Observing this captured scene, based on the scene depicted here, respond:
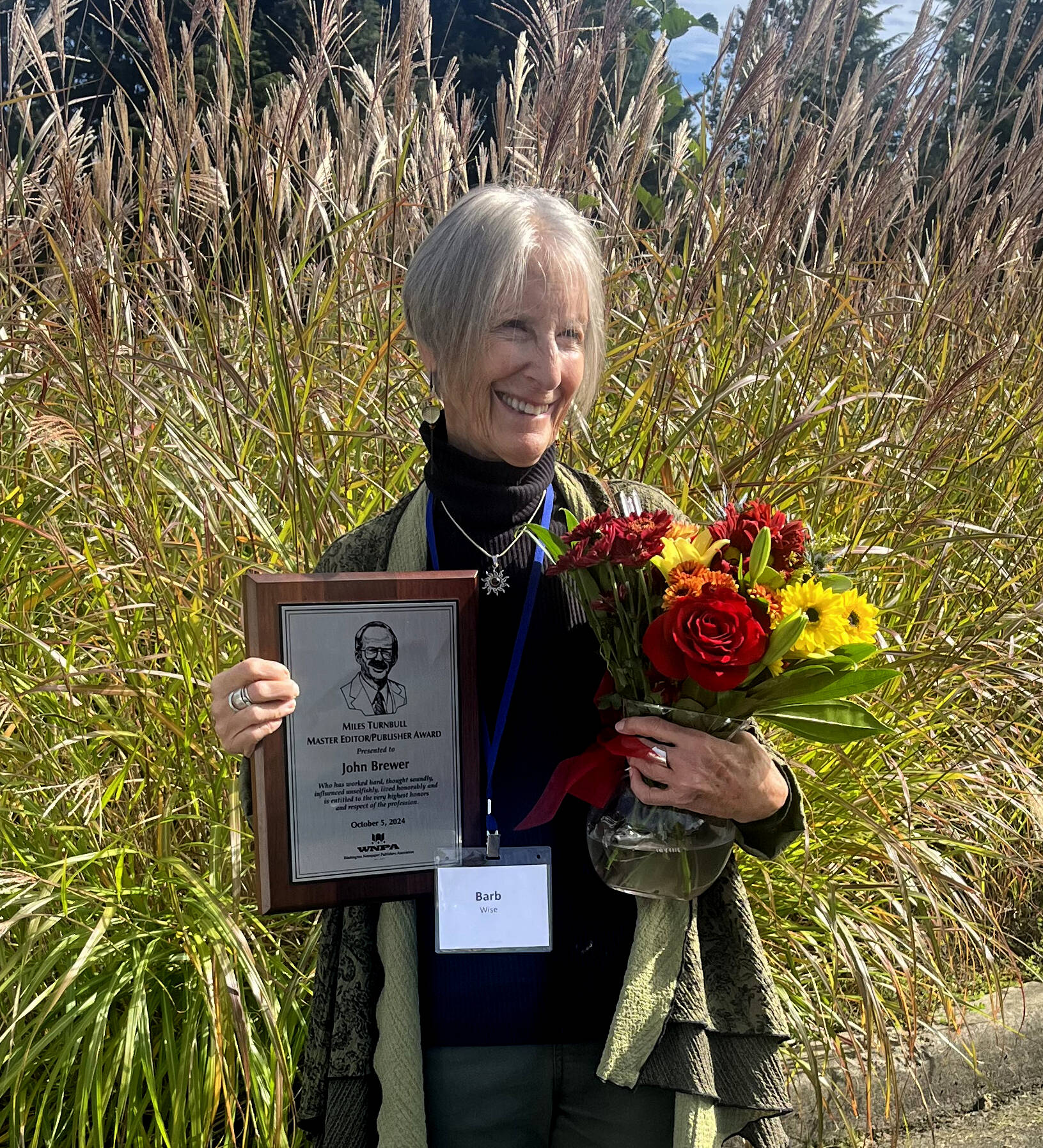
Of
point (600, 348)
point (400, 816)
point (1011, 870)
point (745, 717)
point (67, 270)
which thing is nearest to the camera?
point (745, 717)

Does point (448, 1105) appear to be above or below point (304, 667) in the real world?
below

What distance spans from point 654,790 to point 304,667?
18.2 inches

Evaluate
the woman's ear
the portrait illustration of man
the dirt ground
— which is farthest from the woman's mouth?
the dirt ground

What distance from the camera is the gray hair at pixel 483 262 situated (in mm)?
1529

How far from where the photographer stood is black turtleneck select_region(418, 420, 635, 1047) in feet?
4.89

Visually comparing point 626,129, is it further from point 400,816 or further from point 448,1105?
point 448,1105

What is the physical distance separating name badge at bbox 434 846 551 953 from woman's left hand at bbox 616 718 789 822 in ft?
0.67

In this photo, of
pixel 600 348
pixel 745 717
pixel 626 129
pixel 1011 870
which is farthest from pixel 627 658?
pixel 1011 870

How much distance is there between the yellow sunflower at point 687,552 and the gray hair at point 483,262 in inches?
16.4

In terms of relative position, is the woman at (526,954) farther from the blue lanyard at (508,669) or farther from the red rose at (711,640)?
the red rose at (711,640)

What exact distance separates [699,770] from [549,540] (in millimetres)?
355

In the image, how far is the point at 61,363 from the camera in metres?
2.29

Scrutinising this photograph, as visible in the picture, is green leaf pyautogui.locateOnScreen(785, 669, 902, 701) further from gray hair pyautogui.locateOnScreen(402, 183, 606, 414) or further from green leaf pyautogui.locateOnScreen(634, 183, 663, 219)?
green leaf pyautogui.locateOnScreen(634, 183, 663, 219)

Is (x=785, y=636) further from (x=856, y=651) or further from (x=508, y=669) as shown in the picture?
(x=508, y=669)
